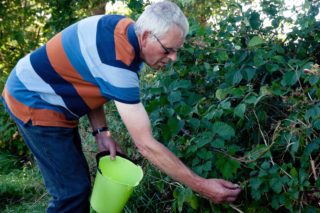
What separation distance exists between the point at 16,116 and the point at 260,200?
4.39ft

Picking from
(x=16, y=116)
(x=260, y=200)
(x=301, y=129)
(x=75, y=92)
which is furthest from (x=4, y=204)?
(x=301, y=129)

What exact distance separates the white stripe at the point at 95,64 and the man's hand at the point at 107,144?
0.76 m

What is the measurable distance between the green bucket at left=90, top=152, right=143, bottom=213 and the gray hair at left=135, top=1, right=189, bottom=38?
86 cm

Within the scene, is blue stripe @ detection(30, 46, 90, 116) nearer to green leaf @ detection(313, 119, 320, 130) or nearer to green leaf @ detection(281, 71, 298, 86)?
green leaf @ detection(281, 71, 298, 86)

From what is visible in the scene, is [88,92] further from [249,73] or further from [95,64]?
[249,73]

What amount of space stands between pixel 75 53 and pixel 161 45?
1.52 ft

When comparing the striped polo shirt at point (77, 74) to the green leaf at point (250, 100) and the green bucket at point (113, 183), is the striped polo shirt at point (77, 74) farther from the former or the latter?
the green leaf at point (250, 100)

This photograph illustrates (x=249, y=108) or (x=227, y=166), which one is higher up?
(x=249, y=108)

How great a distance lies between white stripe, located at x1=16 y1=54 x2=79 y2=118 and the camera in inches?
111

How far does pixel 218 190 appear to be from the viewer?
7.95 ft

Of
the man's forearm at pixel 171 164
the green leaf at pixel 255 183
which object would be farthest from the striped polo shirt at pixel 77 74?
the green leaf at pixel 255 183

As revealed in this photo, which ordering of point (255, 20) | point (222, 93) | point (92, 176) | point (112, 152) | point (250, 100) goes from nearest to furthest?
point (250, 100) → point (222, 93) → point (255, 20) → point (112, 152) → point (92, 176)

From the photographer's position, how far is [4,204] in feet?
A: 15.5

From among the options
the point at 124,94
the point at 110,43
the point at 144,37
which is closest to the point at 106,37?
the point at 110,43
